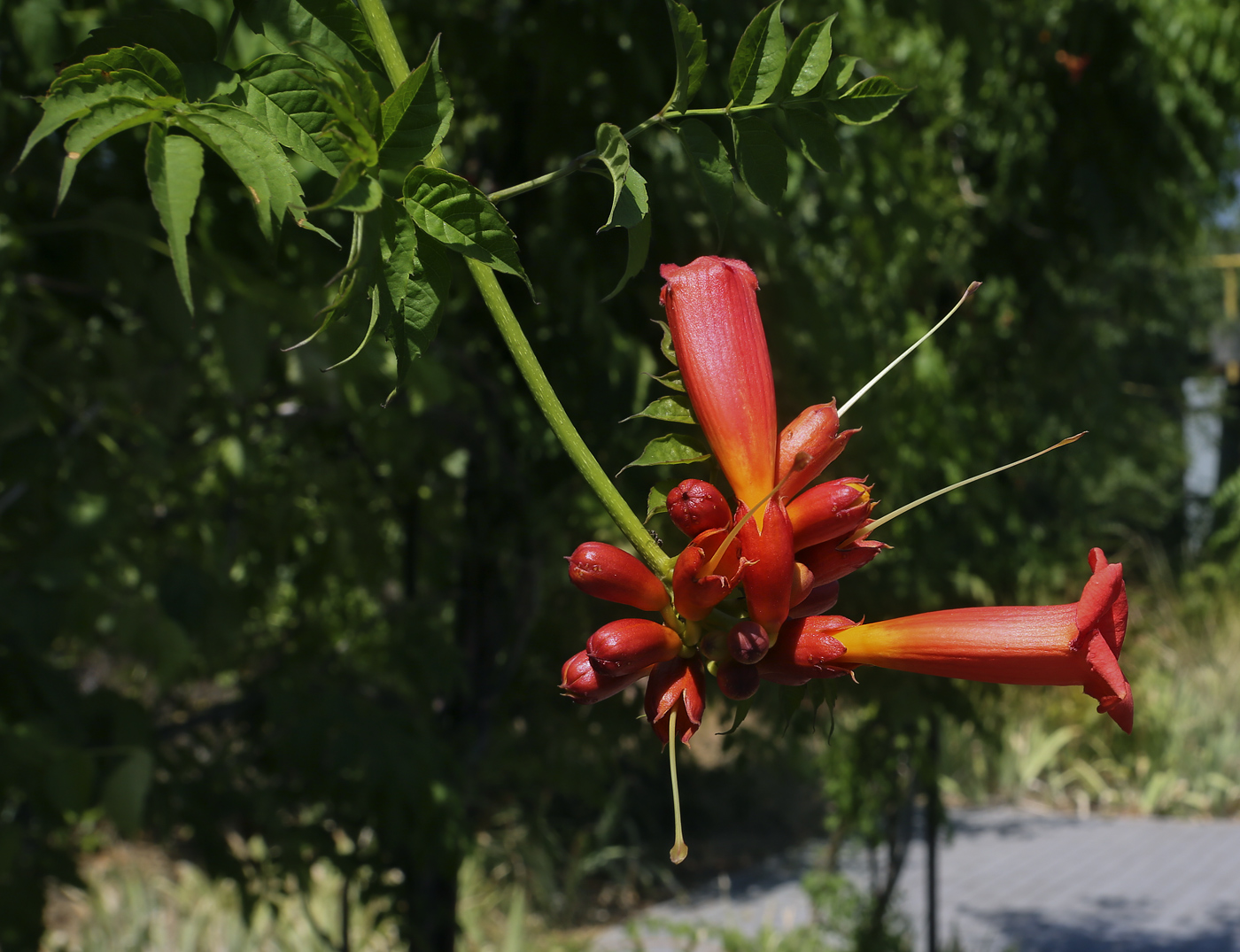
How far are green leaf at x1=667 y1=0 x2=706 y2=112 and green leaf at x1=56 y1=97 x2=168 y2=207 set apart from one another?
13.0 inches

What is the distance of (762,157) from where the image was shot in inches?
30.8

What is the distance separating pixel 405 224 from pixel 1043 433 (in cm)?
553

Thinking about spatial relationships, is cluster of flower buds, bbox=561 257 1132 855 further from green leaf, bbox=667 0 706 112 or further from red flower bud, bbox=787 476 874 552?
green leaf, bbox=667 0 706 112

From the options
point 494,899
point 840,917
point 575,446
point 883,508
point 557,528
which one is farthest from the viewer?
point 494,899

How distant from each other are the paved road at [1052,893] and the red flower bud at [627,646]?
16.5ft

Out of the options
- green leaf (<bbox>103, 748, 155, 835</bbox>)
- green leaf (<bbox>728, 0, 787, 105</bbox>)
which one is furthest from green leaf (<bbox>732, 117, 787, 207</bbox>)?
green leaf (<bbox>103, 748, 155, 835</bbox>)

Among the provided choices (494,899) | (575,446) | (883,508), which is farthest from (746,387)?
(494,899)

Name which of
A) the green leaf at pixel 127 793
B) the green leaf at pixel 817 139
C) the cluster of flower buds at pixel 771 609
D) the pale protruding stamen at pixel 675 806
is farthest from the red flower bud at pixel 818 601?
the green leaf at pixel 127 793

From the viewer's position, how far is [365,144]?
1.89 feet

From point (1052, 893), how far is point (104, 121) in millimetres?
8158

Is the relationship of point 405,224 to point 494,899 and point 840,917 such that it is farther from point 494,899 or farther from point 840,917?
point 494,899

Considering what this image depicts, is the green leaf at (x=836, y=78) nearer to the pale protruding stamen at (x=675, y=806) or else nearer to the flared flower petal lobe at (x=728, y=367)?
the flared flower petal lobe at (x=728, y=367)

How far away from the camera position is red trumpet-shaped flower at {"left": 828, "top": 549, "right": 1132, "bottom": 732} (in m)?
0.56

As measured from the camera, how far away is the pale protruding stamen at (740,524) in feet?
1.74
